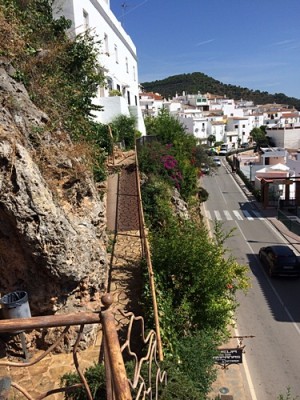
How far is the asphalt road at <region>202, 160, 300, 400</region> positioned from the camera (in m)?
10.2

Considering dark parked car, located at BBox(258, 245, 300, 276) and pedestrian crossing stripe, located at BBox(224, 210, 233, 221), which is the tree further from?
dark parked car, located at BBox(258, 245, 300, 276)

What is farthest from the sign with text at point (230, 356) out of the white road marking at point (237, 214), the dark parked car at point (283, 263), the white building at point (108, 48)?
the white road marking at point (237, 214)

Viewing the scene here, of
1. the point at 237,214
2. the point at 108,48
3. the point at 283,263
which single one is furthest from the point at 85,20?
the point at 237,214

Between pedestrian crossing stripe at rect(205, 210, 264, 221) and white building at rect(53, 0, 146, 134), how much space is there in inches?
424

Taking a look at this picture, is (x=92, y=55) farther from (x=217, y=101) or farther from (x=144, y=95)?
(x=217, y=101)

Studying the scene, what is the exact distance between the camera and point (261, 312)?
47.0ft

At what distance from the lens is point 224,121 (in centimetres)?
9338

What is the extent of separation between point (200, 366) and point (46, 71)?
9.51 m

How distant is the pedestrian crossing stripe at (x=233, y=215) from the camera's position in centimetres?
3072

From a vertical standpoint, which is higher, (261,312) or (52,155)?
(52,155)

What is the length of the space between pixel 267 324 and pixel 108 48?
62.6ft

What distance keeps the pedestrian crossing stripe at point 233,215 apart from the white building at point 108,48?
10767 mm

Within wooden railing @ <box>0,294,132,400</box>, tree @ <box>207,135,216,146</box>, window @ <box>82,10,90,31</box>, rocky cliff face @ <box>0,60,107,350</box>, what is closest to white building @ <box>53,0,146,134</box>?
window @ <box>82,10,90,31</box>

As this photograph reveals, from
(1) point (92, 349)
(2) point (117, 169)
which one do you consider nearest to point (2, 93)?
(1) point (92, 349)
